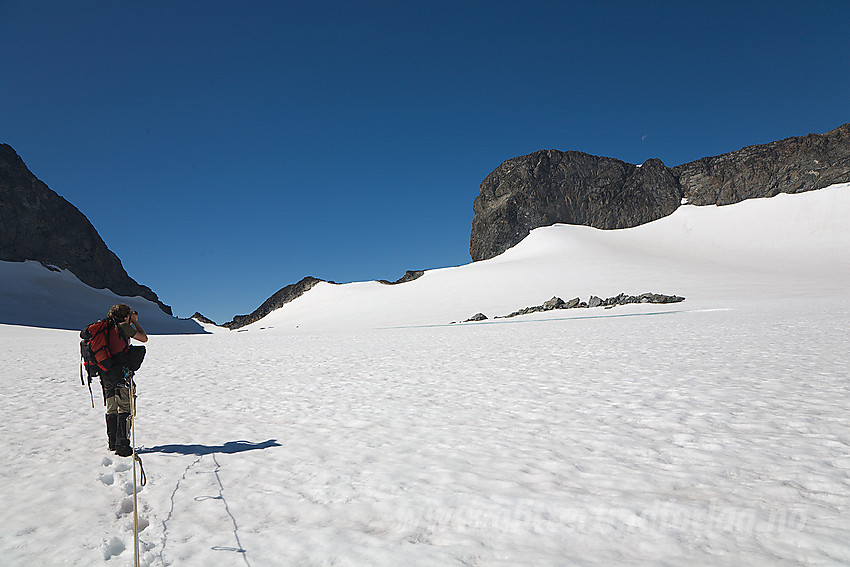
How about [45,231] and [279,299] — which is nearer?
[45,231]

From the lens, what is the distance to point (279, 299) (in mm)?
80125

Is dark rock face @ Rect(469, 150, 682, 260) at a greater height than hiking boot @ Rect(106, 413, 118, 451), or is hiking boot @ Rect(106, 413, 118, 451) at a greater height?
dark rock face @ Rect(469, 150, 682, 260)

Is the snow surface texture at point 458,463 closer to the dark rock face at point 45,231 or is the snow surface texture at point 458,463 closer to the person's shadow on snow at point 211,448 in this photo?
the person's shadow on snow at point 211,448

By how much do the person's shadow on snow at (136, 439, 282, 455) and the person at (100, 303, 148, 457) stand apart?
0.31 meters

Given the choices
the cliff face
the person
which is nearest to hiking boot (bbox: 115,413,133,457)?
the person

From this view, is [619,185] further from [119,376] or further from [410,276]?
[119,376]

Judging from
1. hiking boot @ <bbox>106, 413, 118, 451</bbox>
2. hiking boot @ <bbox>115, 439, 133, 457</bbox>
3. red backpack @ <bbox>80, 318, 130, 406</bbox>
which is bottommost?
hiking boot @ <bbox>115, 439, 133, 457</bbox>

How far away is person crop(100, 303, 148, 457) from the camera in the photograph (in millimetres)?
5402

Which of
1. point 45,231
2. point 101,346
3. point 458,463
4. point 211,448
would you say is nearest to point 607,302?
point 458,463

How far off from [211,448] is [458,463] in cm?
314

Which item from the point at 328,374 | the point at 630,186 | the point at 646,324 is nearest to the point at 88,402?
the point at 328,374

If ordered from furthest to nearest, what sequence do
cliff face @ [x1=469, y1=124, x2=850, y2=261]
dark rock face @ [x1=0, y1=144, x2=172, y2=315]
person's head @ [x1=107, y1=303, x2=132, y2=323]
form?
cliff face @ [x1=469, y1=124, x2=850, y2=261] → dark rock face @ [x1=0, y1=144, x2=172, y2=315] → person's head @ [x1=107, y1=303, x2=132, y2=323]

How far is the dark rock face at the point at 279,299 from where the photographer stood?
7806cm

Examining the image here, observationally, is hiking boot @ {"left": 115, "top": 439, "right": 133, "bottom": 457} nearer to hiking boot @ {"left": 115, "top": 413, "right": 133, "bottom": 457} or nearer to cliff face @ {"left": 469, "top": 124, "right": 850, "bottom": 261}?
hiking boot @ {"left": 115, "top": 413, "right": 133, "bottom": 457}
